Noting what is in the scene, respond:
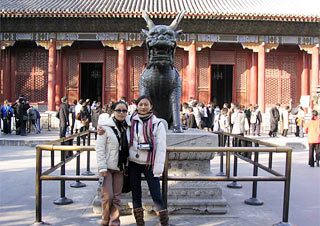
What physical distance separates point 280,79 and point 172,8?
7.03 m

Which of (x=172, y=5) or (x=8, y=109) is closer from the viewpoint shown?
(x=8, y=109)

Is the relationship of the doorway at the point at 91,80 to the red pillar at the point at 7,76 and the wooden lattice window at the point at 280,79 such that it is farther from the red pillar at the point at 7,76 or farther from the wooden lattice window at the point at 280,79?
the wooden lattice window at the point at 280,79

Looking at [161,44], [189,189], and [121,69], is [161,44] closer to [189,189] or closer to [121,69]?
[189,189]

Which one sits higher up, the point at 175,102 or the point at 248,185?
the point at 175,102

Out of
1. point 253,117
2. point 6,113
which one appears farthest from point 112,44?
point 253,117

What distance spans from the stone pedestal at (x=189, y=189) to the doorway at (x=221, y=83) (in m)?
19.1

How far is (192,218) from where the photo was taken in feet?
14.0

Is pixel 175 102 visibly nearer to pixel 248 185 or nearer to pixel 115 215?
pixel 115 215

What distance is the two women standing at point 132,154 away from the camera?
139 inches

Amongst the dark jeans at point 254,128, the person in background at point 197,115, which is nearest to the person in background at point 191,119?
the person in background at point 197,115

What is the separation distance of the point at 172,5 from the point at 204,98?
5.21m

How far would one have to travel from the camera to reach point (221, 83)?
83.3 ft

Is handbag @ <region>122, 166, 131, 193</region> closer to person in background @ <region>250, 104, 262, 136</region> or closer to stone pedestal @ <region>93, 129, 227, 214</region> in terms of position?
stone pedestal @ <region>93, 129, 227, 214</region>

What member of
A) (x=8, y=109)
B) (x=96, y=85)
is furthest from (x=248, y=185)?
(x=96, y=85)
